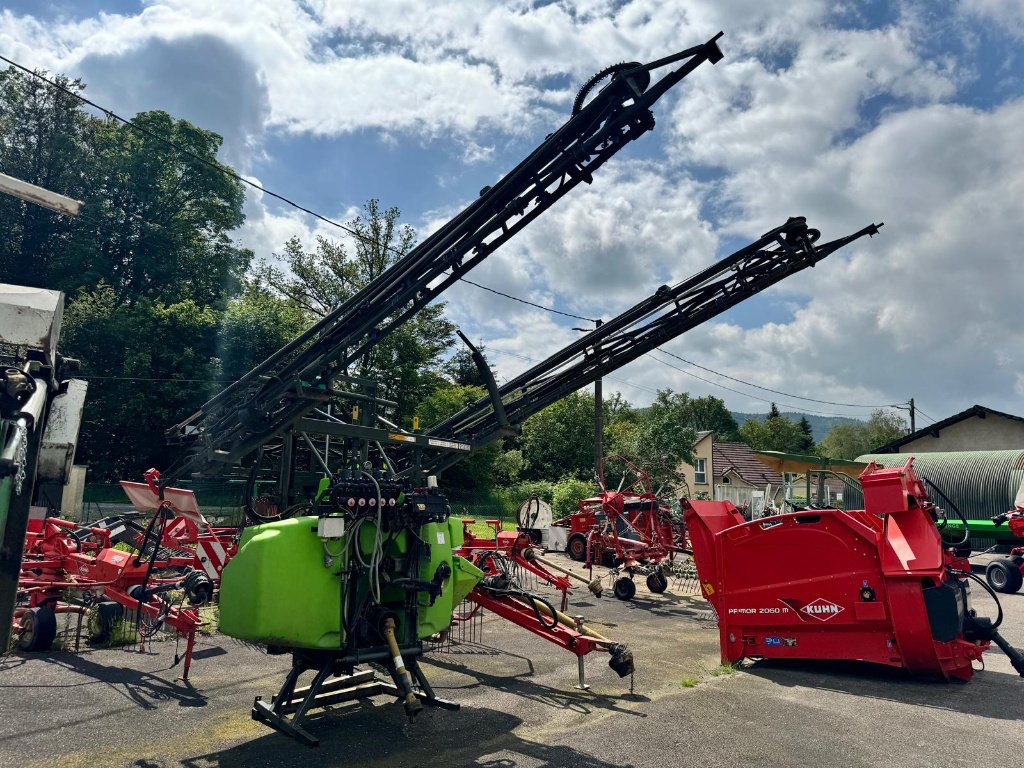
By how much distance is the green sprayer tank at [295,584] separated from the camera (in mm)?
4625

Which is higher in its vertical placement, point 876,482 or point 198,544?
point 876,482

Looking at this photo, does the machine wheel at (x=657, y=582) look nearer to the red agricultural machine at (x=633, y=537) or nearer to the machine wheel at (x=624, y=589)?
the red agricultural machine at (x=633, y=537)

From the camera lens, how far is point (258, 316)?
97.4ft

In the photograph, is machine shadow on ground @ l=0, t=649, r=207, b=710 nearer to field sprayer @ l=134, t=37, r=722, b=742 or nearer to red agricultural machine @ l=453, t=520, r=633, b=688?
field sprayer @ l=134, t=37, r=722, b=742

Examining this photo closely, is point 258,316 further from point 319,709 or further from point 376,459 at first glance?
point 319,709

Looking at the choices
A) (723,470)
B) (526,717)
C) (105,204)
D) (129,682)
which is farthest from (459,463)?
(526,717)

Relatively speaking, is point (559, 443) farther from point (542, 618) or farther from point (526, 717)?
point (526, 717)

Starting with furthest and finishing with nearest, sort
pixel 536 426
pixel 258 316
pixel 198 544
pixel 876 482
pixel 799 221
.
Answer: pixel 536 426 → pixel 258 316 → pixel 799 221 → pixel 198 544 → pixel 876 482

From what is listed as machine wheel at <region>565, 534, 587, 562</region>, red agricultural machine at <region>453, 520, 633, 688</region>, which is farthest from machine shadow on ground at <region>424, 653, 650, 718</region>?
machine wheel at <region>565, 534, 587, 562</region>

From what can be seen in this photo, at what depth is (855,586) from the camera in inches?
261

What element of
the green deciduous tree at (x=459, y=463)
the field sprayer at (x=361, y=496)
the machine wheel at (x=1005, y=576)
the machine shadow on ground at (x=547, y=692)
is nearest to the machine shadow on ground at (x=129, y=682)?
the field sprayer at (x=361, y=496)

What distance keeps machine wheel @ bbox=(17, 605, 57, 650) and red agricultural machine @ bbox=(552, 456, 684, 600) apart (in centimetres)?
807

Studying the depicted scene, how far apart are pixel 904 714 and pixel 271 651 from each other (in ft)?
15.6

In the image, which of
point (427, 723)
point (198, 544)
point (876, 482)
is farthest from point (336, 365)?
point (876, 482)
